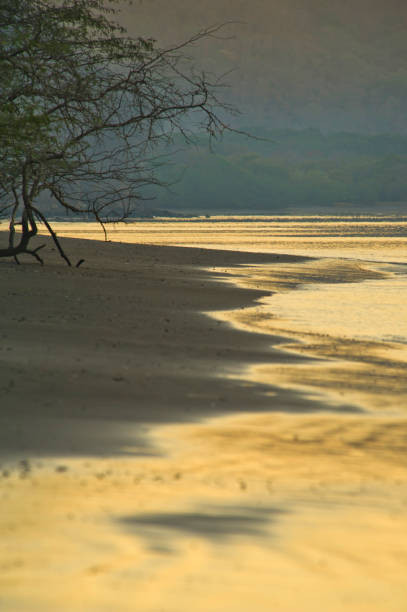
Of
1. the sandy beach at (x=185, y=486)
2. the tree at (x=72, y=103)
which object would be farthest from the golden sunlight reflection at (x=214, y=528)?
the tree at (x=72, y=103)

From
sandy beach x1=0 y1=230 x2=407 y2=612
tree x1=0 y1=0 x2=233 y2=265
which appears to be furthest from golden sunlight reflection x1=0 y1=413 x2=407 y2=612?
tree x1=0 y1=0 x2=233 y2=265

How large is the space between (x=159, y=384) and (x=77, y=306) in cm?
708

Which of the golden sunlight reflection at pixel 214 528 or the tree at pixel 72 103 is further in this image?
the tree at pixel 72 103

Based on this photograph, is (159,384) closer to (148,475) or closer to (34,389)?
(34,389)

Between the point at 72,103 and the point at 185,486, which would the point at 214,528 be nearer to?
the point at 185,486

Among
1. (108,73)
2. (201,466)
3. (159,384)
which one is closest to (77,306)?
(108,73)

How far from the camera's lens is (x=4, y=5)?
17031 millimetres

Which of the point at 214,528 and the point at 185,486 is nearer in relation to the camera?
the point at 214,528

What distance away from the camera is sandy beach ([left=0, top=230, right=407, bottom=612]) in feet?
13.7

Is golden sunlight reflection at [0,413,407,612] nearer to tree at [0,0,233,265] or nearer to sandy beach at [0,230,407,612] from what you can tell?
sandy beach at [0,230,407,612]

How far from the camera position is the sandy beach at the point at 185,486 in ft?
13.7

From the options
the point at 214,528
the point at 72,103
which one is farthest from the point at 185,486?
the point at 72,103

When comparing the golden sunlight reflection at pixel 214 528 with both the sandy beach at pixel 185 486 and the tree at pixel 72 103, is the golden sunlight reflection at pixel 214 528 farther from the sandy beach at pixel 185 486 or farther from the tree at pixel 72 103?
the tree at pixel 72 103

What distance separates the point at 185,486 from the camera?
5797 millimetres
